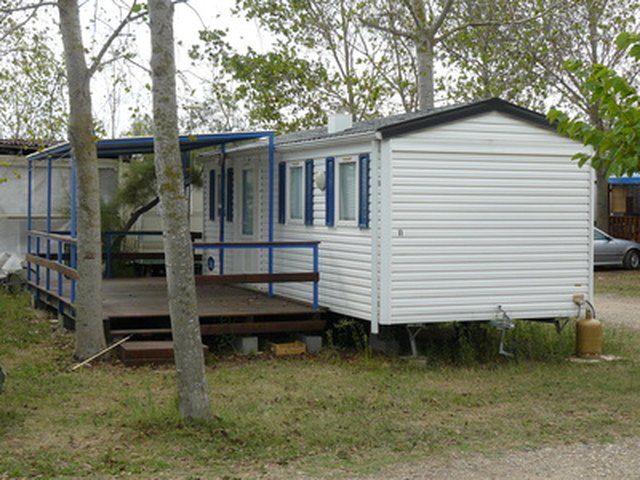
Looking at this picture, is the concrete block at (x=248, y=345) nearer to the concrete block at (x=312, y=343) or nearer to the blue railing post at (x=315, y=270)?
the concrete block at (x=312, y=343)

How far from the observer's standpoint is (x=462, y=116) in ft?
39.7

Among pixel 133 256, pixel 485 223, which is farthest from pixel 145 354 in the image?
pixel 133 256

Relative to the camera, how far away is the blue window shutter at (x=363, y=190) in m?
12.1

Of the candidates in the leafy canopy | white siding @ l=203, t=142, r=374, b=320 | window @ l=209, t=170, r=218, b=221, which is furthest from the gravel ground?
the leafy canopy

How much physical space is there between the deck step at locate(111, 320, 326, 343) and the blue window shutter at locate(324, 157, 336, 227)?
1.32 m

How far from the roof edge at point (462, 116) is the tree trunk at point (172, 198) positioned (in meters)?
3.88

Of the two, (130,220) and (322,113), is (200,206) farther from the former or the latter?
(322,113)

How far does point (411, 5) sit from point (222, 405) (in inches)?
542

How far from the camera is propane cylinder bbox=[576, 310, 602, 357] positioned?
41.4 feet

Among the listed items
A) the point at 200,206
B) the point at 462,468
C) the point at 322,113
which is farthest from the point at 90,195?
the point at 322,113

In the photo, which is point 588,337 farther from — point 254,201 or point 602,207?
point 602,207

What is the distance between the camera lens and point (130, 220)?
19094 mm

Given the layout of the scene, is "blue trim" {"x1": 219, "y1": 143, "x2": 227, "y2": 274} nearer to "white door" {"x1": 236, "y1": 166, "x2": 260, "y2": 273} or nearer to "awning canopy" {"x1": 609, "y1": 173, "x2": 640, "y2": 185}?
"white door" {"x1": 236, "y1": 166, "x2": 260, "y2": 273}

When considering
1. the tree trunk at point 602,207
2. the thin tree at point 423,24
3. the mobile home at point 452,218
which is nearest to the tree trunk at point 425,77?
the thin tree at point 423,24
